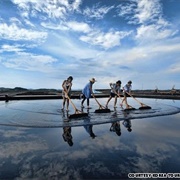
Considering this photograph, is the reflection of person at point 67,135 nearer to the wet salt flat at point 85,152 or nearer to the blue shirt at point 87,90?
the wet salt flat at point 85,152

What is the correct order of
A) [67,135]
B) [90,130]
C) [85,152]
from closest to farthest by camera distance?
[85,152] < [67,135] < [90,130]

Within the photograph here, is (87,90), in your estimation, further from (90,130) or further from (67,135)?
(67,135)

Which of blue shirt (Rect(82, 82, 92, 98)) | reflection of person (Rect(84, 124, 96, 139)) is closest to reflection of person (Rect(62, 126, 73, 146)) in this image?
reflection of person (Rect(84, 124, 96, 139))

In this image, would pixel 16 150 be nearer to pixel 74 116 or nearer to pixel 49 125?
pixel 49 125

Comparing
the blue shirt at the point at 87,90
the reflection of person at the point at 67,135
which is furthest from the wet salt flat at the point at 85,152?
the blue shirt at the point at 87,90

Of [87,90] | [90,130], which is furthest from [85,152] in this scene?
[87,90]

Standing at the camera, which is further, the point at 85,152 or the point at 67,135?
the point at 67,135

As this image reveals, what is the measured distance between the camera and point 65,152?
4.94 m

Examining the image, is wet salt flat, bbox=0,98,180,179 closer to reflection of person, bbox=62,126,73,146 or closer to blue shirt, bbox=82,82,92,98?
reflection of person, bbox=62,126,73,146

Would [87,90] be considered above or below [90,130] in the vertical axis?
above

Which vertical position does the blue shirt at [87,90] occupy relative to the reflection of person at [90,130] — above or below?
above

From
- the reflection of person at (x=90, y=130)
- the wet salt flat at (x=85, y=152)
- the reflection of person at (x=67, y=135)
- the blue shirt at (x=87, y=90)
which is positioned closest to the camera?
the wet salt flat at (x=85, y=152)

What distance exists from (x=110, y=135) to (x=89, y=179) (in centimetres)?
306

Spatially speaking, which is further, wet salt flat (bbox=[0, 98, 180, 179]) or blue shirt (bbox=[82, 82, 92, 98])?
blue shirt (bbox=[82, 82, 92, 98])
